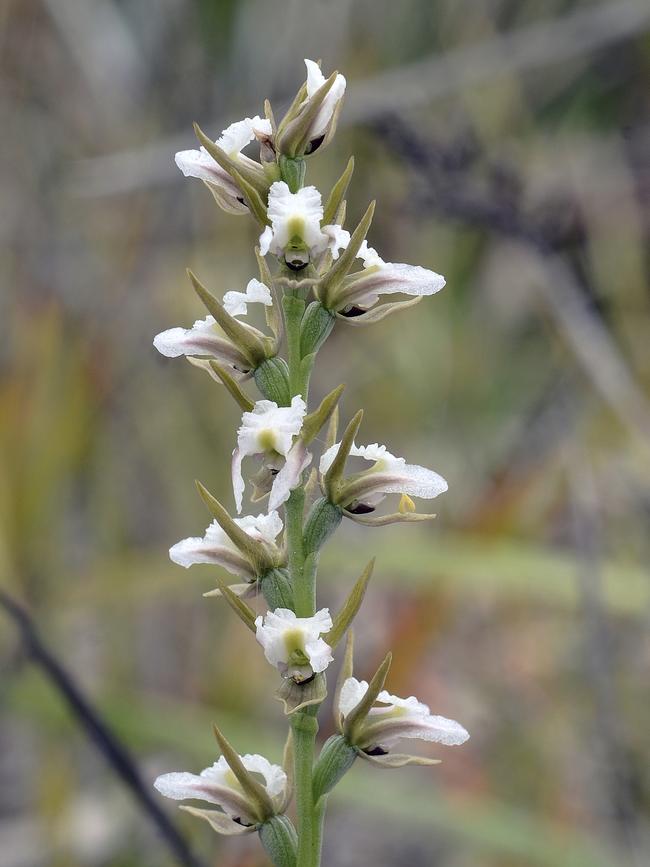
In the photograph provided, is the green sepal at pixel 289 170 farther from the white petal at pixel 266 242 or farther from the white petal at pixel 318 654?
the white petal at pixel 318 654

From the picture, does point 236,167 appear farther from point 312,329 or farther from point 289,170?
point 312,329

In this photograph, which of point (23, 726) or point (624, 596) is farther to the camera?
point (23, 726)

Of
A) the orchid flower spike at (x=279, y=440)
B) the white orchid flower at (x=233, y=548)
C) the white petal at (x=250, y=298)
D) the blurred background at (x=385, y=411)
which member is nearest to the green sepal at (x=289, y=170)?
the white petal at (x=250, y=298)

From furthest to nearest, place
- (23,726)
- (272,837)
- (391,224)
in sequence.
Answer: (391,224), (23,726), (272,837)

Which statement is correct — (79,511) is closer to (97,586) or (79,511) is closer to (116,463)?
(116,463)

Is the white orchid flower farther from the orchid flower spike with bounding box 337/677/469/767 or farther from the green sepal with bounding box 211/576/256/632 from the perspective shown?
the orchid flower spike with bounding box 337/677/469/767

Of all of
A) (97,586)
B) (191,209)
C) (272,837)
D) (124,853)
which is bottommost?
(272,837)

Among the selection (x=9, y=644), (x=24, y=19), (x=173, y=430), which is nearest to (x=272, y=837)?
(x=9, y=644)
